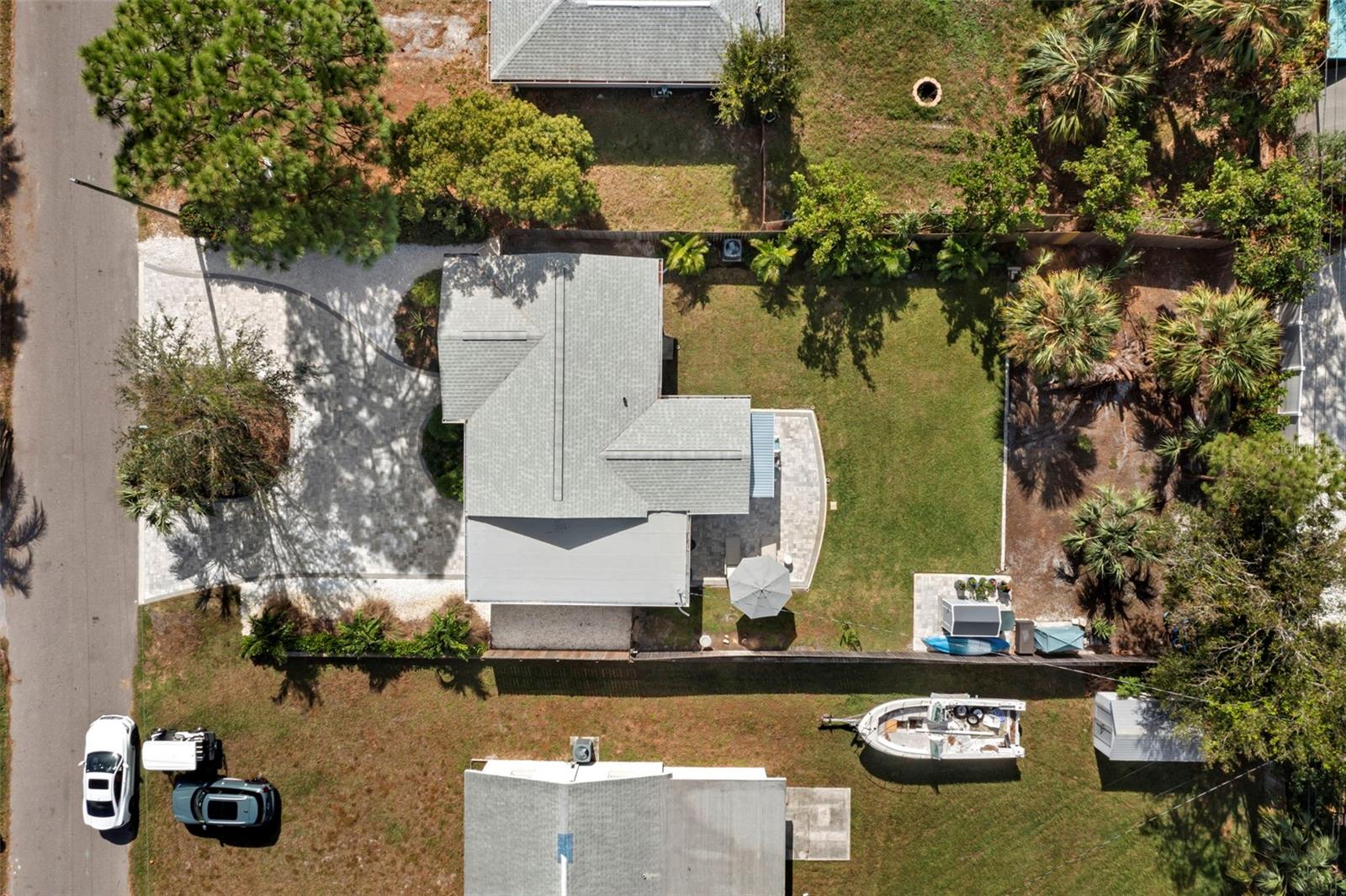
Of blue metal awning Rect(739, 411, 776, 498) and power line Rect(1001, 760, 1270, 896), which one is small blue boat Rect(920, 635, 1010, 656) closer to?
power line Rect(1001, 760, 1270, 896)

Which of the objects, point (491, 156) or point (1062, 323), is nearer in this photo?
point (491, 156)

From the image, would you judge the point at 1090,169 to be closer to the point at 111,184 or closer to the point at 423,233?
the point at 423,233

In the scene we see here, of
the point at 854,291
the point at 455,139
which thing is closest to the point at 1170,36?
the point at 854,291

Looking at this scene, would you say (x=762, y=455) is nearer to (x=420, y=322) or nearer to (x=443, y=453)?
(x=443, y=453)

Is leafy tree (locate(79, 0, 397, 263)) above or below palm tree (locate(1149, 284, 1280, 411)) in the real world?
above

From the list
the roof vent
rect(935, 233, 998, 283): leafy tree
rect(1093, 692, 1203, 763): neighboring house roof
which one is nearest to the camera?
rect(1093, 692, 1203, 763): neighboring house roof

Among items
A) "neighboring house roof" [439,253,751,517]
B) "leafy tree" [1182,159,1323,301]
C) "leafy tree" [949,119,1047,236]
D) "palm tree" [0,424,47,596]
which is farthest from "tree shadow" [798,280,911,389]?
"palm tree" [0,424,47,596]

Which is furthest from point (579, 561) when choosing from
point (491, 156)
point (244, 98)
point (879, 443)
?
point (244, 98)
